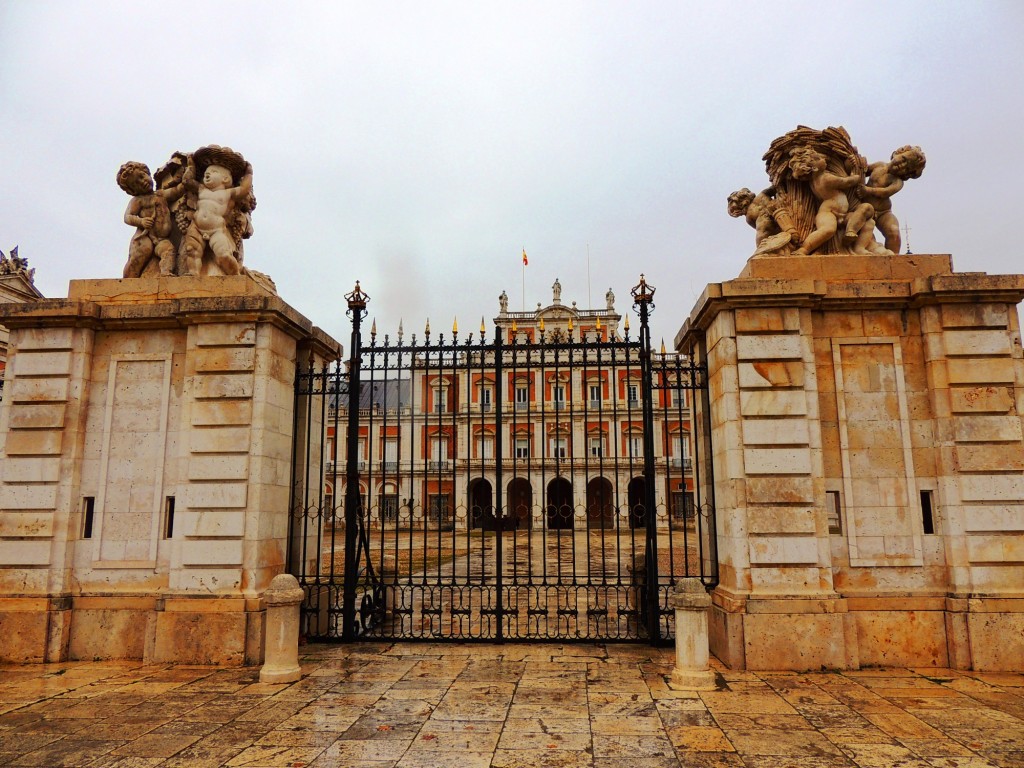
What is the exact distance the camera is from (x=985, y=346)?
27.0ft

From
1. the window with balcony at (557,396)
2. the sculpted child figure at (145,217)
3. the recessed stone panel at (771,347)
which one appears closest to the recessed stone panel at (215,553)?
the sculpted child figure at (145,217)

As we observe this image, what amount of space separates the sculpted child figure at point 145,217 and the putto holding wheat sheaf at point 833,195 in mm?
7818

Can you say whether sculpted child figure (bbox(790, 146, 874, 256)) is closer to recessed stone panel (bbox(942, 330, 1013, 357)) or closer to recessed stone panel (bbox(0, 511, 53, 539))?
recessed stone panel (bbox(942, 330, 1013, 357))

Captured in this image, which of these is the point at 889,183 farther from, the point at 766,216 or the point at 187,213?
the point at 187,213

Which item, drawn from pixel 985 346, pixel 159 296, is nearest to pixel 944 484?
pixel 985 346

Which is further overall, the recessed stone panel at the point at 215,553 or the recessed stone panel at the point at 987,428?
the recessed stone panel at the point at 215,553

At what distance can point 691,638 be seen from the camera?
285 inches

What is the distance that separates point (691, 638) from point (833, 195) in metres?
5.77

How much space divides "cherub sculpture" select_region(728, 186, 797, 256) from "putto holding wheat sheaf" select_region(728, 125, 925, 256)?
0.04 feet

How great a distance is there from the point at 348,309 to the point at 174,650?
4.87 m

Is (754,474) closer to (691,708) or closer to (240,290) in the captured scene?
(691,708)

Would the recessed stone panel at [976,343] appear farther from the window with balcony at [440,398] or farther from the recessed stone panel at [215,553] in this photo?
the recessed stone panel at [215,553]

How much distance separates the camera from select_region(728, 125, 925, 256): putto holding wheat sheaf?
8.79 metres

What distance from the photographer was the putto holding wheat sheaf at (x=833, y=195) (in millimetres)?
8789
